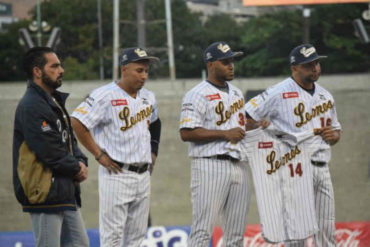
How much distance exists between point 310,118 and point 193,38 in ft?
169

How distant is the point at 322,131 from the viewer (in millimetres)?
6930

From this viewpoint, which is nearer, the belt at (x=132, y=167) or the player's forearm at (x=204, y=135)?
the belt at (x=132, y=167)

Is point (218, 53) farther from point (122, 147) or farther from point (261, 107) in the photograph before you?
point (122, 147)

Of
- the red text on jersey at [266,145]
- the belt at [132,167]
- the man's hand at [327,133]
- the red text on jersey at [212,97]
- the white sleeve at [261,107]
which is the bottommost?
the belt at [132,167]

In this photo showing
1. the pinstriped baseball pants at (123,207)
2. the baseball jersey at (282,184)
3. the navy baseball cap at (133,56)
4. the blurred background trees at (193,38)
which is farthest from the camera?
the blurred background trees at (193,38)

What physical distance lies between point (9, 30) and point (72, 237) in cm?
4715

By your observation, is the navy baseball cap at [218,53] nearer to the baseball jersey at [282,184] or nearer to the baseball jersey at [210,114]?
the baseball jersey at [210,114]

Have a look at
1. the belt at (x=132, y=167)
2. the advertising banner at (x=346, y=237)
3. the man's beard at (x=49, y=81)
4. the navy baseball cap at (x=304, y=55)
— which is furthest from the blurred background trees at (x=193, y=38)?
the man's beard at (x=49, y=81)

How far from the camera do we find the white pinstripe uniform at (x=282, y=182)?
6.86 metres

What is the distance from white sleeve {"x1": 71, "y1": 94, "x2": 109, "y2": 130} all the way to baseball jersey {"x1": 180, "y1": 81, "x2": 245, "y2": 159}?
70cm

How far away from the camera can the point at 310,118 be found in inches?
275

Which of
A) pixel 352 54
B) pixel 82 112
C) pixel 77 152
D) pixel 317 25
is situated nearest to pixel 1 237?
pixel 82 112

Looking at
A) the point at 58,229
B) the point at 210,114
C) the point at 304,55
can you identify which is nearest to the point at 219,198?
the point at 210,114

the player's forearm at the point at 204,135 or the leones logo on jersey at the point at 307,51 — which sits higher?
the leones logo on jersey at the point at 307,51
